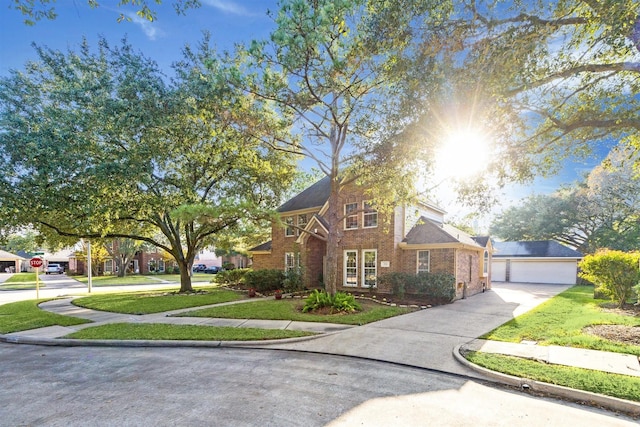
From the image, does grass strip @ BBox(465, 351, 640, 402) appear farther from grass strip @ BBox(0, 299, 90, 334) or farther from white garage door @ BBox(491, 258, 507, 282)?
white garage door @ BBox(491, 258, 507, 282)

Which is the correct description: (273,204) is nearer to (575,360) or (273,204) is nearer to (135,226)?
(135,226)

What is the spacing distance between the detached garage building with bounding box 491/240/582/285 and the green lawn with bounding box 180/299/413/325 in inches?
728

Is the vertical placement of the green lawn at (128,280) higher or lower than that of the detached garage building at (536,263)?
lower

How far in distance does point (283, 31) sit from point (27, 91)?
13878 mm

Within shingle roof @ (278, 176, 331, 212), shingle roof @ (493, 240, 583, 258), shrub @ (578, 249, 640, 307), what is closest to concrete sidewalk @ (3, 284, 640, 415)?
shrub @ (578, 249, 640, 307)

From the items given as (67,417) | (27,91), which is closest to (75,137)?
(27,91)

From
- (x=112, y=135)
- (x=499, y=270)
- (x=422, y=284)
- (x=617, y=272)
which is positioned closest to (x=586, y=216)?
(x=499, y=270)

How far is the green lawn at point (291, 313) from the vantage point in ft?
33.3

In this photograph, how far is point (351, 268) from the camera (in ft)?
59.7

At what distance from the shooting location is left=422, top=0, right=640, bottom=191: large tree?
A: 7070 millimetres

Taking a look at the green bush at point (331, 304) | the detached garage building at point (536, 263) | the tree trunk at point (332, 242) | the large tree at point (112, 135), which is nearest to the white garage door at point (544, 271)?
the detached garage building at point (536, 263)

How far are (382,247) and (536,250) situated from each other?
20.2m

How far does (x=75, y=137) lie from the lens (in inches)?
533

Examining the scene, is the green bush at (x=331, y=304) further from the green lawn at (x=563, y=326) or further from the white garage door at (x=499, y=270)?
the white garage door at (x=499, y=270)
